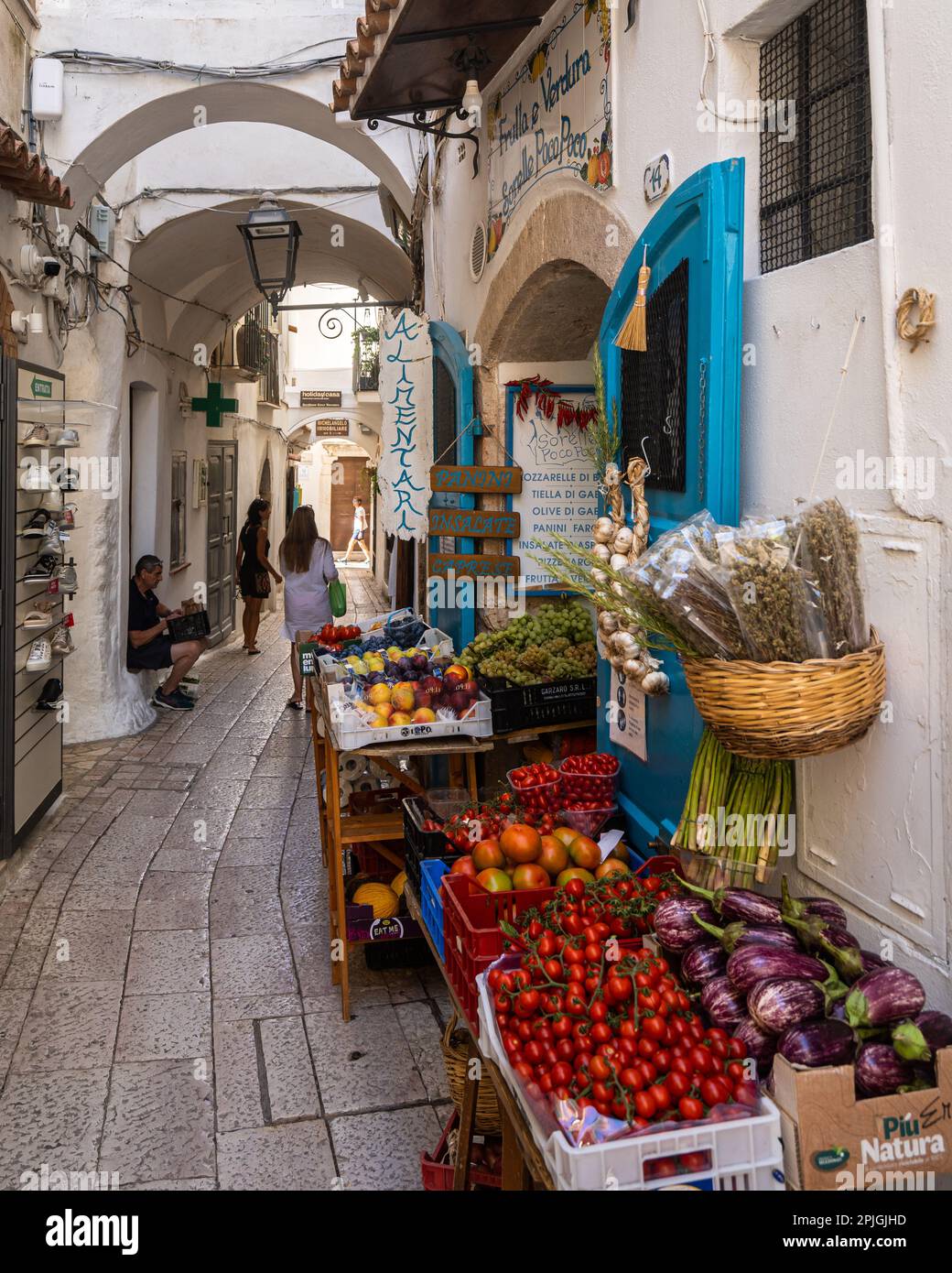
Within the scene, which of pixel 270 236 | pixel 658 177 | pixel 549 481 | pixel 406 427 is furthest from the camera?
pixel 270 236

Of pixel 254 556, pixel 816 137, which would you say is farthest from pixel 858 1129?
pixel 254 556

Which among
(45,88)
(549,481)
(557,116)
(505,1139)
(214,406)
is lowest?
(505,1139)

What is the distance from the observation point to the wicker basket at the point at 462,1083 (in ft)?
10.3

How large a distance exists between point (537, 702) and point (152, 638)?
243 inches

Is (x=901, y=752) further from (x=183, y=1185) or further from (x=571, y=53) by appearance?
(x=571, y=53)

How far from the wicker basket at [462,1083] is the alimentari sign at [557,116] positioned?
295 centimetres

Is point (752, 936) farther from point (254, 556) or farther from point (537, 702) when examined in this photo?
point (254, 556)

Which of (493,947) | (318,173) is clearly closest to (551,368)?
(493,947)

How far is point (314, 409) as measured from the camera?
92.1ft

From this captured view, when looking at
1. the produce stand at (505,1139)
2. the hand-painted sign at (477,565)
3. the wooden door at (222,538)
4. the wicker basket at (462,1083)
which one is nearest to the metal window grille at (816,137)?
the produce stand at (505,1139)

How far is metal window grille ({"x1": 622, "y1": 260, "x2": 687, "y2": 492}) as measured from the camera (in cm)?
329

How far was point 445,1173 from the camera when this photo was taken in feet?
10.2

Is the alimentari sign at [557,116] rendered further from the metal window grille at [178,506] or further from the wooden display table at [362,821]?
the metal window grille at [178,506]
